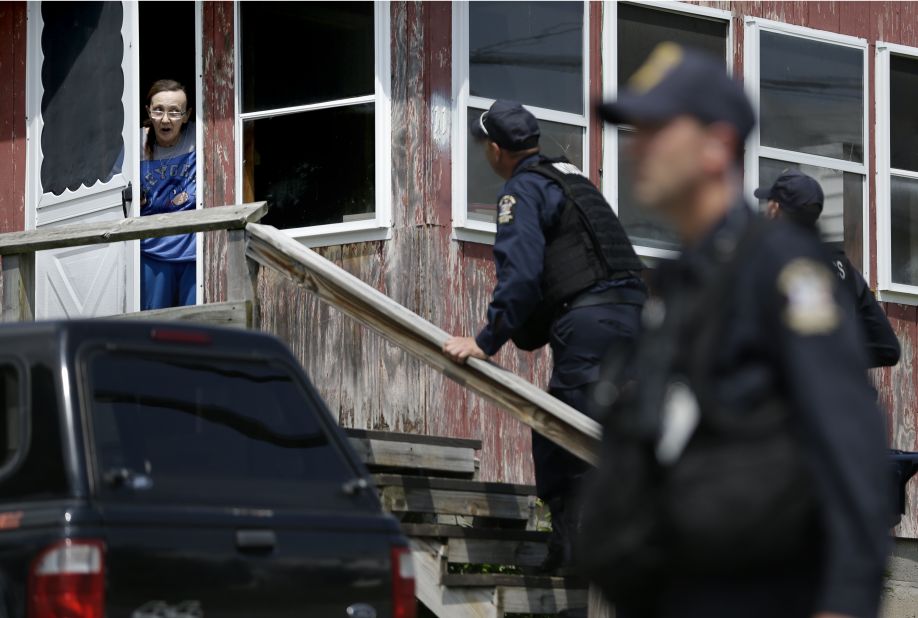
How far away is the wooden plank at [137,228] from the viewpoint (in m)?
8.06

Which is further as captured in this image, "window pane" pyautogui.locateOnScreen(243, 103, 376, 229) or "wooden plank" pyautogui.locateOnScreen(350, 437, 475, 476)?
"window pane" pyautogui.locateOnScreen(243, 103, 376, 229)

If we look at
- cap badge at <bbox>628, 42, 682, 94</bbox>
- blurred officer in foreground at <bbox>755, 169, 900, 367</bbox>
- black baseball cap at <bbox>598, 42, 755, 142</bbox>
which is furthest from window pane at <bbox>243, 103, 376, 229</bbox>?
black baseball cap at <bbox>598, 42, 755, 142</bbox>

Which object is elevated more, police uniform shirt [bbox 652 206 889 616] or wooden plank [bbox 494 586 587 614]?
police uniform shirt [bbox 652 206 889 616]

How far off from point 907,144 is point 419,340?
5.68m

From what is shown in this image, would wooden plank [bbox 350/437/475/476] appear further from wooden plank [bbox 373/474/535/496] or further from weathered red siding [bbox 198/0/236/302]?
weathered red siding [bbox 198/0/236/302]

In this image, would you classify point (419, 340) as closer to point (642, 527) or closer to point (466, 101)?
point (466, 101)

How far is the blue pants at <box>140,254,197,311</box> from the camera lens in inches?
395

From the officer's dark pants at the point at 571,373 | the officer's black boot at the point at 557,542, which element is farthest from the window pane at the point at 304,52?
the officer's black boot at the point at 557,542

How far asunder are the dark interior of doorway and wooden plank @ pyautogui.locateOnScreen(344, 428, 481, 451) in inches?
132

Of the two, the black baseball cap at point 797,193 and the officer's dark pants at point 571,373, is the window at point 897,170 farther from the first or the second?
the officer's dark pants at point 571,373

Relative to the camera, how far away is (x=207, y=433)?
5094 mm

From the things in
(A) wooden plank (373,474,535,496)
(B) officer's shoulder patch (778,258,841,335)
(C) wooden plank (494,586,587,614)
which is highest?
(B) officer's shoulder patch (778,258,841,335)

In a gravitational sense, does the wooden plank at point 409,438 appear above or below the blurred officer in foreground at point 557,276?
below

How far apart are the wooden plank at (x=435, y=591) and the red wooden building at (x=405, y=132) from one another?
2239mm
